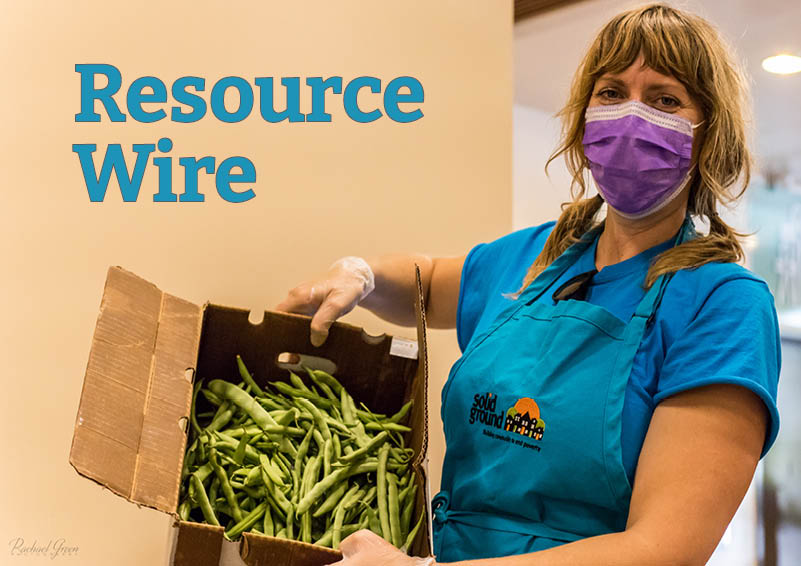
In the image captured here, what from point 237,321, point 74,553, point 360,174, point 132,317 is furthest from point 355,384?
point 74,553

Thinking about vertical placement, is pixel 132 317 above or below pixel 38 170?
below

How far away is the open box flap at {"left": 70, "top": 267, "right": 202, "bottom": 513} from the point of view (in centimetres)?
125

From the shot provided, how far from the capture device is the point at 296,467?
4.87ft

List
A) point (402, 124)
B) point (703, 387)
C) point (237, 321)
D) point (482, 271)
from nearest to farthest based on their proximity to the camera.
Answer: point (703, 387) < point (237, 321) < point (482, 271) < point (402, 124)

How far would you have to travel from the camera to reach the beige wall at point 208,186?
2023 millimetres

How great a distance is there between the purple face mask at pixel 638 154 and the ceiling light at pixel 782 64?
2.38m

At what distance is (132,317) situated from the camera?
56.4 inches

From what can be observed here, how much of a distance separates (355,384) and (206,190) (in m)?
0.65

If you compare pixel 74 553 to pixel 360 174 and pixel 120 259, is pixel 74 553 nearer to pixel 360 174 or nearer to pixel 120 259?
pixel 120 259

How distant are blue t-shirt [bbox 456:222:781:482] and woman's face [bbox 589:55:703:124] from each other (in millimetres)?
223

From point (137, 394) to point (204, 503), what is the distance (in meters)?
0.19

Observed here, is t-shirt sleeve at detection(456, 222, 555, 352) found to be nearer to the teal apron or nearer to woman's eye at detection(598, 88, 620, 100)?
the teal apron

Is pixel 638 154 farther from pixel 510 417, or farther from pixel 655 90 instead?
pixel 510 417

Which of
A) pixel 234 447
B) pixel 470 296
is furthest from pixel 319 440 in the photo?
pixel 470 296
